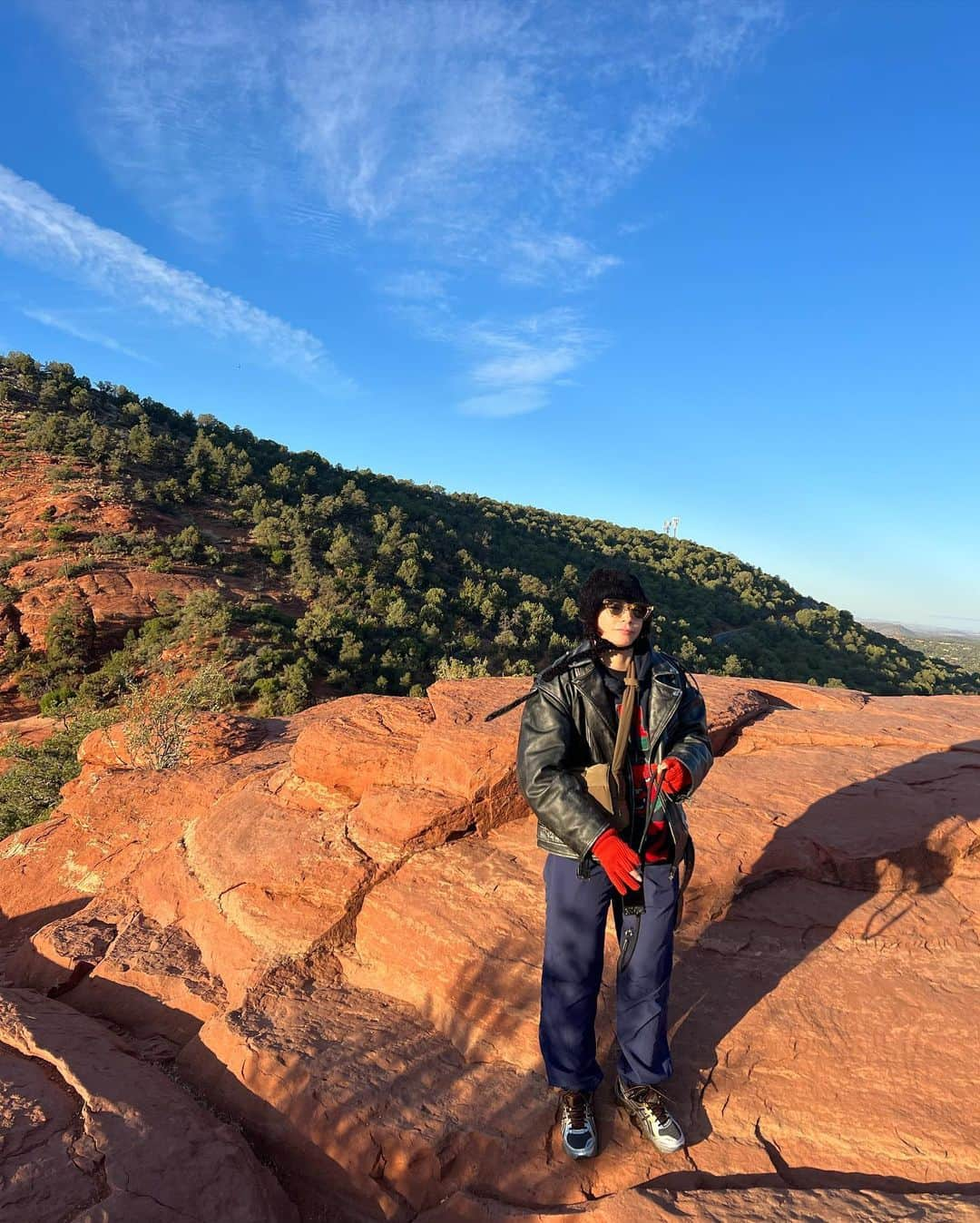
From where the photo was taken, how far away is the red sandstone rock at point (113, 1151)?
8.05 feet

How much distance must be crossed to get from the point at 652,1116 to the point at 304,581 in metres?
21.0

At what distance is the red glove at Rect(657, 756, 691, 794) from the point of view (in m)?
2.77

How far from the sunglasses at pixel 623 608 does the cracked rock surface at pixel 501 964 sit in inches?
85.9

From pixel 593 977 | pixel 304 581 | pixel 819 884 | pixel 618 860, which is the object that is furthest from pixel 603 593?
pixel 304 581

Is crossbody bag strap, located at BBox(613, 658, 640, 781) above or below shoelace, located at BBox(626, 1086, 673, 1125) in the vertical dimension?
above

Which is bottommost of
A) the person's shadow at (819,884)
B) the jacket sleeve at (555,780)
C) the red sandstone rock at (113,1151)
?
the red sandstone rock at (113,1151)

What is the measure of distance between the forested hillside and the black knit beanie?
10.1 meters

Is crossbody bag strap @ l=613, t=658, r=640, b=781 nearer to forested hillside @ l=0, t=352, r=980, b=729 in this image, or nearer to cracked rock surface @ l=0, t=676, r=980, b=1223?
cracked rock surface @ l=0, t=676, r=980, b=1223

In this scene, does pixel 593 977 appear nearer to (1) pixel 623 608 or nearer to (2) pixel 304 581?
(1) pixel 623 608

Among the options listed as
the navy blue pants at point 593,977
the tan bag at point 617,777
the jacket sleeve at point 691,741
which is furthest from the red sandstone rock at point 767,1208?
the jacket sleeve at point 691,741

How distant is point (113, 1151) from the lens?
2.69m

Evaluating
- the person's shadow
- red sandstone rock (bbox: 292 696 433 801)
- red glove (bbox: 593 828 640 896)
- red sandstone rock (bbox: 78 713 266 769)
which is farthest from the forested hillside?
red glove (bbox: 593 828 640 896)

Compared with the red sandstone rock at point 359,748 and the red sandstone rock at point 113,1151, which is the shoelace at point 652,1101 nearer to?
the red sandstone rock at point 113,1151

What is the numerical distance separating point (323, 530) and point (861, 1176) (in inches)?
994
